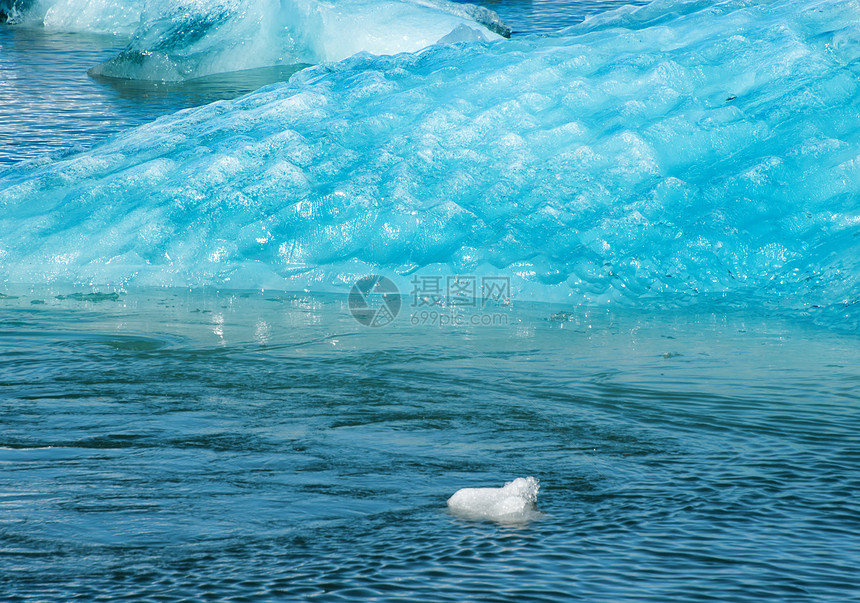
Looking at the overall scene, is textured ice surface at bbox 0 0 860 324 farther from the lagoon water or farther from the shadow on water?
the shadow on water

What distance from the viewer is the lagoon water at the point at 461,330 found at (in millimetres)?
2719

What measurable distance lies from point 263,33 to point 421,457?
11210mm

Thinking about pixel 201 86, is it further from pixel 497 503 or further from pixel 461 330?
pixel 497 503

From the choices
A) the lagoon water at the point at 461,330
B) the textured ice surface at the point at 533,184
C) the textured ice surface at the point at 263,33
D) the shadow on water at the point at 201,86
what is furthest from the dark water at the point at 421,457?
the textured ice surface at the point at 263,33

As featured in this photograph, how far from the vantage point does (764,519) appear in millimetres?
2912

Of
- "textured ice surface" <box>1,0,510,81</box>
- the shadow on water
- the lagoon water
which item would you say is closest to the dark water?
the lagoon water

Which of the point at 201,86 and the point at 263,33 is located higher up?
the point at 263,33

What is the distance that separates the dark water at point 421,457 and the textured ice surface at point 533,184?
2.37 ft

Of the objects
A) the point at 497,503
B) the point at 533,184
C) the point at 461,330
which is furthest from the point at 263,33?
the point at 497,503

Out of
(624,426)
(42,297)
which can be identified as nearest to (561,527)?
(624,426)

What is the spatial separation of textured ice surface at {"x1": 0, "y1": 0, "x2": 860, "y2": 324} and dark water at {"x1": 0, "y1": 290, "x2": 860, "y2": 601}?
2.37ft

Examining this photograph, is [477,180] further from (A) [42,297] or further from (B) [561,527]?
(B) [561,527]

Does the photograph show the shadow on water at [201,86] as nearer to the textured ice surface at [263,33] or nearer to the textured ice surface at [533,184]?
the textured ice surface at [263,33]

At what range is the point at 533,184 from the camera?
6301 mm
